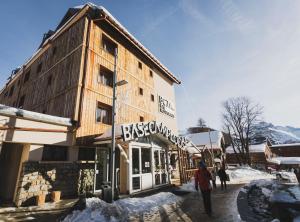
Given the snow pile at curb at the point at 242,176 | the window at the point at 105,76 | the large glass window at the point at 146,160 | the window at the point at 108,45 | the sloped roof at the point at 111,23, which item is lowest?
the snow pile at curb at the point at 242,176

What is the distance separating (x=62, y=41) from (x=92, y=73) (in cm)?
518

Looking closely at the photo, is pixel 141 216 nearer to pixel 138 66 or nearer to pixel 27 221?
pixel 27 221

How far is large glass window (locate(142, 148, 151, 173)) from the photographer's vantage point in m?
13.3

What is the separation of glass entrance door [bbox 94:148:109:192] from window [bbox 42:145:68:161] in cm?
196

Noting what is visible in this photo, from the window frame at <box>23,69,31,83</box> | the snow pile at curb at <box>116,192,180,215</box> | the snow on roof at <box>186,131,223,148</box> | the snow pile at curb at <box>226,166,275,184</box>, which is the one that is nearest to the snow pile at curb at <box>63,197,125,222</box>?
the snow pile at curb at <box>116,192,180,215</box>

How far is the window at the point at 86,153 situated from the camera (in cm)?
1192

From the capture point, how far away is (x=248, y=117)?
43.5 meters

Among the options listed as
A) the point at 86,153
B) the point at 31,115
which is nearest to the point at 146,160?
the point at 86,153

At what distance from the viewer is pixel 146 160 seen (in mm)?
13641

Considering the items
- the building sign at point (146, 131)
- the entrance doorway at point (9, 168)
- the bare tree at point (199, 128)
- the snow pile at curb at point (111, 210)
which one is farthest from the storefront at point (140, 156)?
the bare tree at point (199, 128)

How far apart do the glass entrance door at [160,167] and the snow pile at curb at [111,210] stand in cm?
494

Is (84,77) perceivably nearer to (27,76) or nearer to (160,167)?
(160,167)

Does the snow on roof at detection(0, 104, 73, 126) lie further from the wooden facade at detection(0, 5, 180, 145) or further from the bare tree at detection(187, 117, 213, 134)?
the bare tree at detection(187, 117, 213, 134)

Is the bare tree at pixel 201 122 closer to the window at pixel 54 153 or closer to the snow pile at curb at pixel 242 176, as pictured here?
the snow pile at curb at pixel 242 176
